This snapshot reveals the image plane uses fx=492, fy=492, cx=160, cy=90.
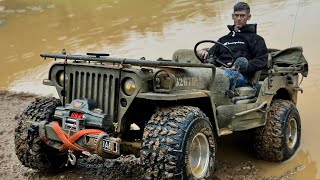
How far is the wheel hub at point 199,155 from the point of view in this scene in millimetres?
5105

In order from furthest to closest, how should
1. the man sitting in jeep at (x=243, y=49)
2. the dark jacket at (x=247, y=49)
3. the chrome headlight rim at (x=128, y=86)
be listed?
the dark jacket at (x=247, y=49)
the man sitting in jeep at (x=243, y=49)
the chrome headlight rim at (x=128, y=86)

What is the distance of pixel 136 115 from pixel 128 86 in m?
0.63

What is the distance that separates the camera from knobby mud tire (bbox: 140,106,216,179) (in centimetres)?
464

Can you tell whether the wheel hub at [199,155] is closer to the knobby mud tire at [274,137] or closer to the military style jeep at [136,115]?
the military style jeep at [136,115]

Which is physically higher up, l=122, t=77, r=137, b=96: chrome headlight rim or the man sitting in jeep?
the man sitting in jeep

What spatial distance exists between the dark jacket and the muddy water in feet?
4.38

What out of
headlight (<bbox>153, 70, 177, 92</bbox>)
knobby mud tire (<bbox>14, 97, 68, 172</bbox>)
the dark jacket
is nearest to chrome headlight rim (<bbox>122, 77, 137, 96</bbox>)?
headlight (<bbox>153, 70, 177, 92</bbox>)

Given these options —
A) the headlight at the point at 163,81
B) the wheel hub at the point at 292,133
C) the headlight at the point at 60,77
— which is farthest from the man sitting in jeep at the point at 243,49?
the headlight at the point at 60,77

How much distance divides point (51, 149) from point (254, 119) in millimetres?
2603

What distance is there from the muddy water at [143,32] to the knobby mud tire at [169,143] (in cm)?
231

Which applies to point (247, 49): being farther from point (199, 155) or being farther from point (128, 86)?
point (128, 86)

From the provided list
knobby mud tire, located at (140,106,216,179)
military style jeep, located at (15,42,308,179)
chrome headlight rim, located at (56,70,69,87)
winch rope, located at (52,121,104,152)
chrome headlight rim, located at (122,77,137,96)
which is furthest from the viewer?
chrome headlight rim, located at (56,70,69,87)

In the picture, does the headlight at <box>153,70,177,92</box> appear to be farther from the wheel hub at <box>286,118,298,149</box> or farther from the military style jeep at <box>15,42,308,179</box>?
the wheel hub at <box>286,118,298,149</box>

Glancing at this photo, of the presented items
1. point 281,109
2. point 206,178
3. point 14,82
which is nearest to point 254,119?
point 281,109
